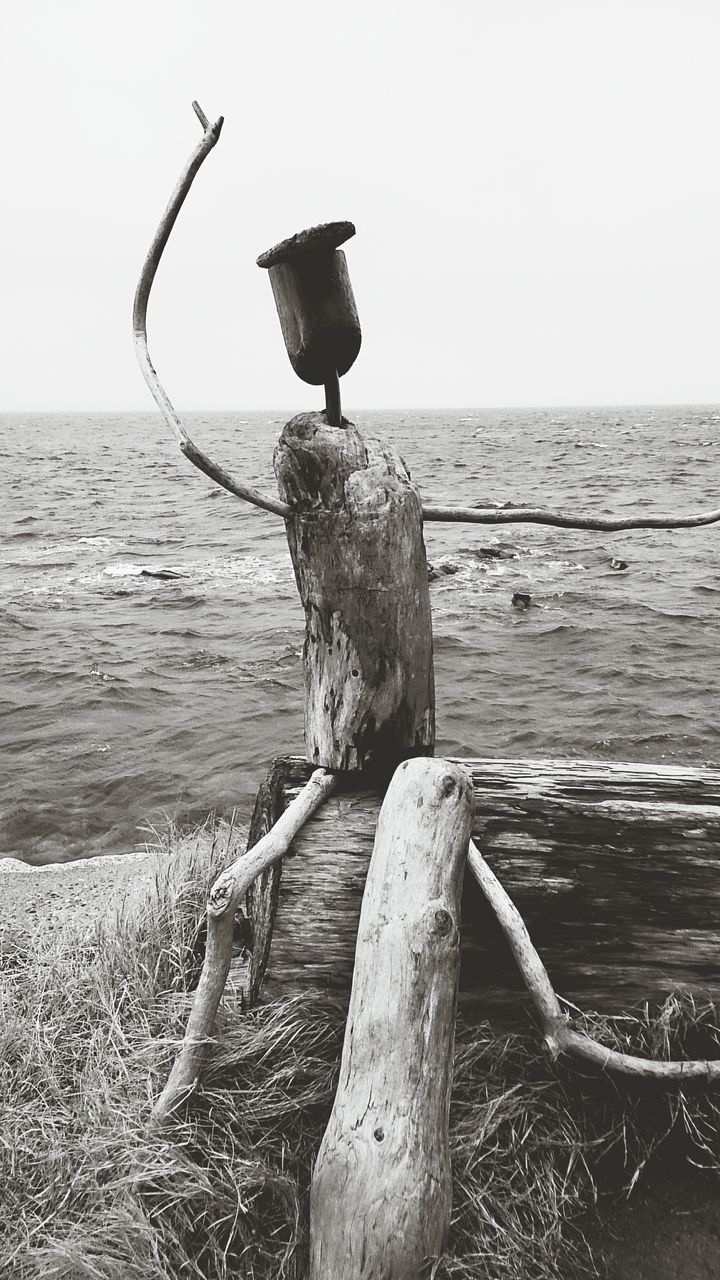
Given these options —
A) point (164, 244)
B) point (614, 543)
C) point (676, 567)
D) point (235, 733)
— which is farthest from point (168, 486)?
point (164, 244)

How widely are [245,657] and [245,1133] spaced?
950cm

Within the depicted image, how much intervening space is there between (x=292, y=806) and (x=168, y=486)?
113 ft

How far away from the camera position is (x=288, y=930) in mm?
3133

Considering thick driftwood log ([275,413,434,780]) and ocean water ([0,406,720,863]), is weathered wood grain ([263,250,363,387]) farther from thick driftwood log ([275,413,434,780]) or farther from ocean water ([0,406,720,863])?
ocean water ([0,406,720,863])

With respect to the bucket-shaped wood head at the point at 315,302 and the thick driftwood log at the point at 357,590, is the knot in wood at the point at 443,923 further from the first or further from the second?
the bucket-shaped wood head at the point at 315,302

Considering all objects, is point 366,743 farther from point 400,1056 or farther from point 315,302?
point 315,302

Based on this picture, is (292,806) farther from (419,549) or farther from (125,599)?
(125,599)

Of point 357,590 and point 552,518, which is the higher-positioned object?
point 552,518

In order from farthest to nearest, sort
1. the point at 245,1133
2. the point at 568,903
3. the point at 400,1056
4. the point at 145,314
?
the point at 568,903 < the point at 145,314 < the point at 245,1133 < the point at 400,1056

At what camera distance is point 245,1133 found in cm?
272

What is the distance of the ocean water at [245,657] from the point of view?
818 cm

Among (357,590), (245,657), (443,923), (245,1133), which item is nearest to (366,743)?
(357,590)

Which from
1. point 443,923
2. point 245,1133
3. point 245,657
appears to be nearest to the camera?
point 443,923

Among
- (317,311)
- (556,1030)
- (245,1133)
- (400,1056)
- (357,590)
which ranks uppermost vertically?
(317,311)
